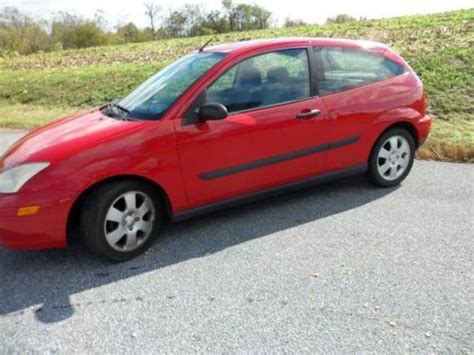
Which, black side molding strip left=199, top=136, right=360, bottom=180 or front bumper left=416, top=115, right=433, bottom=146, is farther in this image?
front bumper left=416, top=115, right=433, bottom=146

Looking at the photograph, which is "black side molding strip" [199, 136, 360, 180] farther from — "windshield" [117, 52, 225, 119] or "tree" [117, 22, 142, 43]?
"tree" [117, 22, 142, 43]

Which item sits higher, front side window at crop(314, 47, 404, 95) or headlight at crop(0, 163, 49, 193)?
front side window at crop(314, 47, 404, 95)

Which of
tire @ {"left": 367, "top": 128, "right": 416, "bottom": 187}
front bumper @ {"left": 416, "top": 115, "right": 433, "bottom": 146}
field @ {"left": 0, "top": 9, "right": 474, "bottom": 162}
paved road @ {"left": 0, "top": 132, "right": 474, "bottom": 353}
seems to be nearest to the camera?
paved road @ {"left": 0, "top": 132, "right": 474, "bottom": 353}

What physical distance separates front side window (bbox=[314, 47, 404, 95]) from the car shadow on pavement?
1.08 meters

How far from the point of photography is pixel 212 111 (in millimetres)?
3660

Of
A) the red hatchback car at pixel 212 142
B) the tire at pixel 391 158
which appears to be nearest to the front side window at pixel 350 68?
the red hatchback car at pixel 212 142

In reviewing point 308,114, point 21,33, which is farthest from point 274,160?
point 21,33

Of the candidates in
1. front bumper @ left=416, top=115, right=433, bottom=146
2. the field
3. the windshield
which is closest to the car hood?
the windshield

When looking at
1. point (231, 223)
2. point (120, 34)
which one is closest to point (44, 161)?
point (231, 223)

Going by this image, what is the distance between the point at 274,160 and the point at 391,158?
1.40 metres

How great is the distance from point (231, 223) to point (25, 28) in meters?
56.8

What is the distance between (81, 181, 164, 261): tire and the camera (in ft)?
→ 11.3

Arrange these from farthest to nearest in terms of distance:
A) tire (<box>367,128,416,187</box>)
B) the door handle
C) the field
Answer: the field → tire (<box>367,128,416,187</box>) → the door handle

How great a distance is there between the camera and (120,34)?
61906 mm
